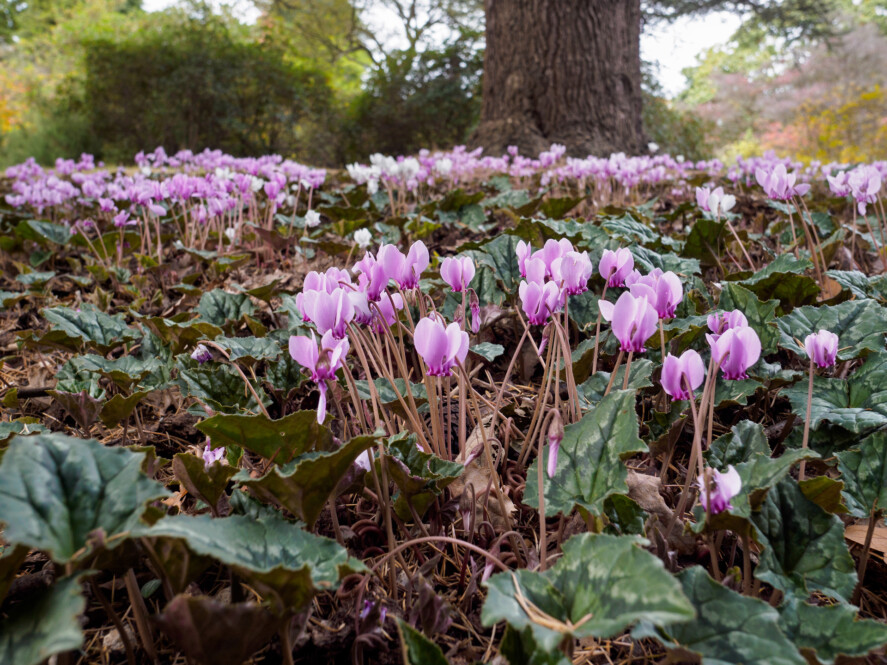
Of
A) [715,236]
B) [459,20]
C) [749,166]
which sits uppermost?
[459,20]

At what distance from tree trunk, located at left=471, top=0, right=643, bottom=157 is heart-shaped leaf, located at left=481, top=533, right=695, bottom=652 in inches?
255

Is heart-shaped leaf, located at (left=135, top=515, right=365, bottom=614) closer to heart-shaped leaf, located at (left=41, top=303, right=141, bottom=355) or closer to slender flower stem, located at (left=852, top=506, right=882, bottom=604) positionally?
slender flower stem, located at (left=852, top=506, right=882, bottom=604)

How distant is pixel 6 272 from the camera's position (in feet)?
11.7

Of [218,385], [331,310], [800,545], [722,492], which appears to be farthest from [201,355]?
[800,545]

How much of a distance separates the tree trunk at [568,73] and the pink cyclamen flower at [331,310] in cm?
616

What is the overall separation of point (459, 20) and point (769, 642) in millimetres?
→ 20602

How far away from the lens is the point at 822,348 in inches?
47.1

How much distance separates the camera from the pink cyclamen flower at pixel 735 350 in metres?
1.10

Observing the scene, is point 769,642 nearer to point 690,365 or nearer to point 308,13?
point 690,365

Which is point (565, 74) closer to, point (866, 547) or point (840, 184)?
point (840, 184)

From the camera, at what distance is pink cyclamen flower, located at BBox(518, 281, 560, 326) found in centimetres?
126

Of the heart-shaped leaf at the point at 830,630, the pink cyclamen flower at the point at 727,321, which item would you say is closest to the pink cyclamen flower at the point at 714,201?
the pink cyclamen flower at the point at 727,321

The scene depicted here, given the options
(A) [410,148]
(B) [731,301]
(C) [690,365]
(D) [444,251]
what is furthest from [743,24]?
(C) [690,365]

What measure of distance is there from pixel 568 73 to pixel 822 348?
6363mm
